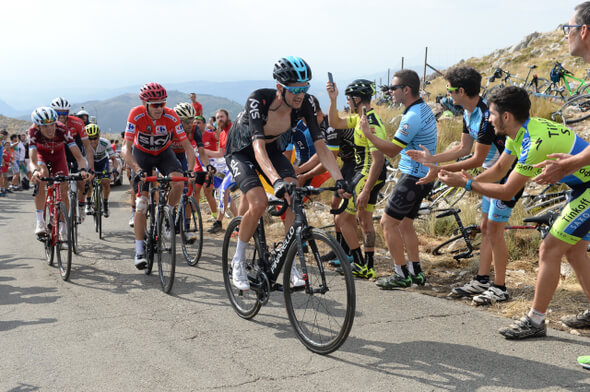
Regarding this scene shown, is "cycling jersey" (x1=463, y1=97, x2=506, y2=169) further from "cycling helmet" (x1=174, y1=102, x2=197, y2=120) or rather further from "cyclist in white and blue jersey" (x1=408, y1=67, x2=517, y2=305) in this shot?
"cycling helmet" (x1=174, y1=102, x2=197, y2=120)

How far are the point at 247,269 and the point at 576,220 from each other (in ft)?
9.72

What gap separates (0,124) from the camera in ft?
225

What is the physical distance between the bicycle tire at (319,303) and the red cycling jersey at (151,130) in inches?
140

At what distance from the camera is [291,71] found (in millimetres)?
4570

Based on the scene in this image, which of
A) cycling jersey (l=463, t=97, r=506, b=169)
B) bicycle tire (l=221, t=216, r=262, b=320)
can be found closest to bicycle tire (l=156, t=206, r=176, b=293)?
bicycle tire (l=221, t=216, r=262, b=320)

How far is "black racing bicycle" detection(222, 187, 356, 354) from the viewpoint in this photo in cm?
394

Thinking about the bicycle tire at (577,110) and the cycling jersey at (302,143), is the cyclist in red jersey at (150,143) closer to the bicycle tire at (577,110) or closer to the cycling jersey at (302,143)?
the cycling jersey at (302,143)

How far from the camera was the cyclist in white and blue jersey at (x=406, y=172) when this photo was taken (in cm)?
563

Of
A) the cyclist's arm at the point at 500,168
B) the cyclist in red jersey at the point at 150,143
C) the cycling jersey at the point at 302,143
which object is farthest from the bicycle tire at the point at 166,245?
the cyclist's arm at the point at 500,168

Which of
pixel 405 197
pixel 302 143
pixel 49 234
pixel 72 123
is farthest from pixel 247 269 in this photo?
pixel 72 123

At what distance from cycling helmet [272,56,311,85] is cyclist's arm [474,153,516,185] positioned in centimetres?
191


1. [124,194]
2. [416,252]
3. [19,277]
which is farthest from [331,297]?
[124,194]

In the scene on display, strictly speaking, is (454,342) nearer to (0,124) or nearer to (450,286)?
(450,286)

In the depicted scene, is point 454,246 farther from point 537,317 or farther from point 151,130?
point 151,130
